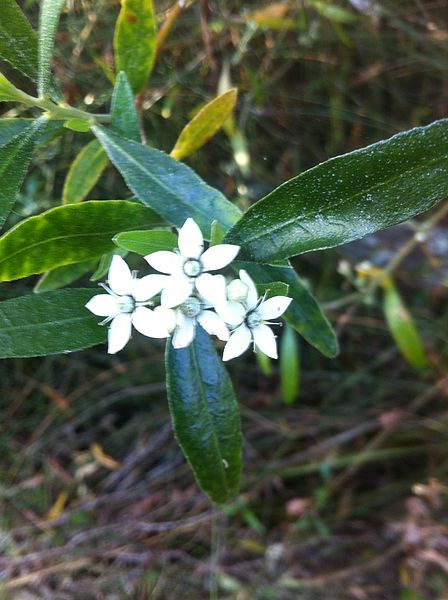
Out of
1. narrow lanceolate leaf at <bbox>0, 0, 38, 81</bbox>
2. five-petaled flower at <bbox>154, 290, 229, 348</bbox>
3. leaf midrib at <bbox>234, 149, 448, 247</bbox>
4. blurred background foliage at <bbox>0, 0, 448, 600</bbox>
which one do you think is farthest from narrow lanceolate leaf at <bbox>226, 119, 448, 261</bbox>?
blurred background foliage at <bbox>0, 0, 448, 600</bbox>

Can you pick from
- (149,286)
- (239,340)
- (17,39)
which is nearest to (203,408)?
(239,340)

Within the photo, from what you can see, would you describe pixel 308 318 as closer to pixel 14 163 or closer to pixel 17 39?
pixel 14 163

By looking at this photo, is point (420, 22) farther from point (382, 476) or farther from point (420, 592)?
point (420, 592)

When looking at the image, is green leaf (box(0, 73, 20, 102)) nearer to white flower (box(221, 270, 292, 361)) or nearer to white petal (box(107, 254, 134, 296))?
white petal (box(107, 254, 134, 296))

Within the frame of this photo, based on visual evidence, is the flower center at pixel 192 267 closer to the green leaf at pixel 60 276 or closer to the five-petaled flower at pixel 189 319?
the five-petaled flower at pixel 189 319

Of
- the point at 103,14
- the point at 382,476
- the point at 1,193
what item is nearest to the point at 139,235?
the point at 1,193

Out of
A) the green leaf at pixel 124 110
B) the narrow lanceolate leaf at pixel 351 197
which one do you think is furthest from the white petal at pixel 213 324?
the green leaf at pixel 124 110
